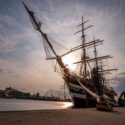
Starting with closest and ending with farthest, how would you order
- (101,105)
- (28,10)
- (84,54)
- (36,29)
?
(101,105)
(28,10)
(36,29)
(84,54)

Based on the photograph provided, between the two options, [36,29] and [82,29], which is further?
[82,29]

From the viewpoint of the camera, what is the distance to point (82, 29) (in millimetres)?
56438

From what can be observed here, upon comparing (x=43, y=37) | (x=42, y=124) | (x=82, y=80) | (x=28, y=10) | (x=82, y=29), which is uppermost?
(x=82, y=29)

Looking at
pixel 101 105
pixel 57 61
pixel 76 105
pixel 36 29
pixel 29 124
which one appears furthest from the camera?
pixel 76 105

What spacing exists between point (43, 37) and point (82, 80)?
43.9ft

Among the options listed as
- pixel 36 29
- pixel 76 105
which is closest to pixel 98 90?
pixel 76 105

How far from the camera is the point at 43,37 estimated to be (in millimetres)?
29359

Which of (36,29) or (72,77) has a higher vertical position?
(36,29)

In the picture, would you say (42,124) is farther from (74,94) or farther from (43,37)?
(74,94)

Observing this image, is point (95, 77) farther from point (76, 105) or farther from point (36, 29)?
point (36, 29)

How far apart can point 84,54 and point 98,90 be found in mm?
17490

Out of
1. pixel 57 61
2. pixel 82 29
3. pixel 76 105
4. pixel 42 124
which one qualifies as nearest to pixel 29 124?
pixel 42 124

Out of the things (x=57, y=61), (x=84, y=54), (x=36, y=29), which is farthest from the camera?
(x=84, y=54)

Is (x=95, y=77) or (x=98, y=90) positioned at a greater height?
(x=95, y=77)
